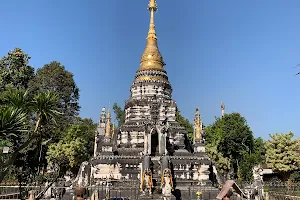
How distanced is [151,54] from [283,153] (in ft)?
70.4

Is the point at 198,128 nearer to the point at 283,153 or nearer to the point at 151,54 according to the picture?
the point at 151,54

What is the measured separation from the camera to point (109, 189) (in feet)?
67.9

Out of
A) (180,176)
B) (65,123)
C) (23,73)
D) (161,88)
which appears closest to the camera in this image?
(180,176)

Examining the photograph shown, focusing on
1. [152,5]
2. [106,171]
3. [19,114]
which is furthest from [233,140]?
[19,114]

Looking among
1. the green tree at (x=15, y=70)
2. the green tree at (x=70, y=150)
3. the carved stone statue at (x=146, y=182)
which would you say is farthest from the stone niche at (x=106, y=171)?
the green tree at (x=15, y=70)

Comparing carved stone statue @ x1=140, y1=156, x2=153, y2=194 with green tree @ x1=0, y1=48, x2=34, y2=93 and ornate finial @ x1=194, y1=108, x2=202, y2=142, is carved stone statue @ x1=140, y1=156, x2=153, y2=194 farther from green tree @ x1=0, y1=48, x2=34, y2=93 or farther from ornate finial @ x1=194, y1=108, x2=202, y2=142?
green tree @ x1=0, y1=48, x2=34, y2=93

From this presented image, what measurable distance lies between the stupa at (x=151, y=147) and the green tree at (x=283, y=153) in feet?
46.6

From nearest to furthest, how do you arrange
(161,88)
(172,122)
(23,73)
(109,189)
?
1. (109,189)
2. (172,122)
3. (161,88)
4. (23,73)

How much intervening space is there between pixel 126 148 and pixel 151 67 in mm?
10501

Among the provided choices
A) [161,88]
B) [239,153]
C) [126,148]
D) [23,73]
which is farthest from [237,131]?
[23,73]

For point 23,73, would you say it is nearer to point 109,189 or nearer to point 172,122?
point 172,122

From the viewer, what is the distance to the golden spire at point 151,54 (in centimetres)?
3353

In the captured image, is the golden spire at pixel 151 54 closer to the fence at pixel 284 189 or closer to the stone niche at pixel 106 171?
the stone niche at pixel 106 171

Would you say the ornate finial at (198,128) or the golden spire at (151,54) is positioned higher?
the golden spire at (151,54)
